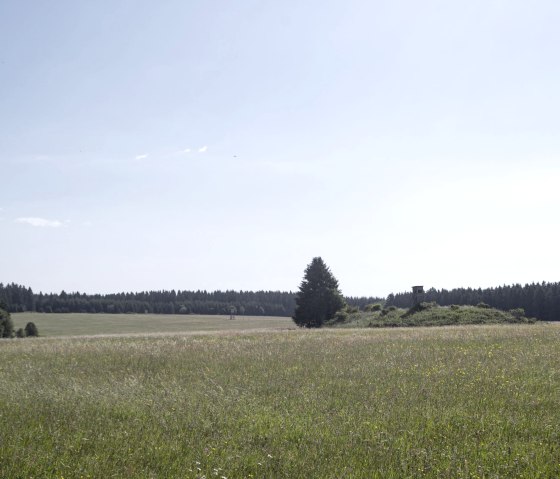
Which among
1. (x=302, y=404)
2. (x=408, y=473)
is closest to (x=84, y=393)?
(x=302, y=404)

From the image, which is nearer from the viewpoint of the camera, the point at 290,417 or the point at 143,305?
the point at 290,417

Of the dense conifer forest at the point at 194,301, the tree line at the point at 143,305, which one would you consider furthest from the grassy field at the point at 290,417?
the tree line at the point at 143,305

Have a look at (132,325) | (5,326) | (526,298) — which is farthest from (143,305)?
(526,298)

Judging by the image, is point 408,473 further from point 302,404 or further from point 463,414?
point 302,404

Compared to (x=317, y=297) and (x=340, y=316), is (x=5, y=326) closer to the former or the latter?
(x=317, y=297)

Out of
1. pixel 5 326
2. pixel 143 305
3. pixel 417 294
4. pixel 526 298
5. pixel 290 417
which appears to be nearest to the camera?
pixel 290 417

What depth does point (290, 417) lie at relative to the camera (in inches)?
356

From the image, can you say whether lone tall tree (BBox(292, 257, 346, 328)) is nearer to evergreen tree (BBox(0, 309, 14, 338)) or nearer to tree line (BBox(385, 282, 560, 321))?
tree line (BBox(385, 282, 560, 321))

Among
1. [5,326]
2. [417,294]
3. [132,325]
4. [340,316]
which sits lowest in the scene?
[132,325]

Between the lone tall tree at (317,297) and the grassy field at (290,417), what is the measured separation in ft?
137

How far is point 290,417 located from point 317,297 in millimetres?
48985

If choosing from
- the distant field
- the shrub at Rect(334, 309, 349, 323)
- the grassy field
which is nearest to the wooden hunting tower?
the shrub at Rect(334, 309, 349, 323)

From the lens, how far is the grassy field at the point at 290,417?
6.79 meters

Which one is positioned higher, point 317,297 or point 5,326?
point 317,297
